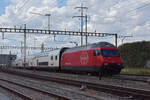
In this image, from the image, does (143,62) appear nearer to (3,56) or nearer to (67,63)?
(67,63)

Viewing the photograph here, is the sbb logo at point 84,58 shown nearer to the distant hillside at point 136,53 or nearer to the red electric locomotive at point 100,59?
the red electric locomotive at point 100,59

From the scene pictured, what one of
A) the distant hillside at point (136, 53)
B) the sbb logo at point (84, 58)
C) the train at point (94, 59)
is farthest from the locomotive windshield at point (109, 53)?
the distant hillside at point (136, 53)

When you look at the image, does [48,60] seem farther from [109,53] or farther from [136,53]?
[109,53]

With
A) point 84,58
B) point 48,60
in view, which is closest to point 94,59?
point 84,58

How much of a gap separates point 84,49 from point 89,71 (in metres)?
2.60

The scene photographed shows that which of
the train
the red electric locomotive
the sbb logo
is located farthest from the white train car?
the sbb logo

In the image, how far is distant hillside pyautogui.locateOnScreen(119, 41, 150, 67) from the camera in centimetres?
4059

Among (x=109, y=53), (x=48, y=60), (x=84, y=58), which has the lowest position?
(x=48, y=60)

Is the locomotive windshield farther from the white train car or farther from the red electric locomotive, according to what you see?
the white train car

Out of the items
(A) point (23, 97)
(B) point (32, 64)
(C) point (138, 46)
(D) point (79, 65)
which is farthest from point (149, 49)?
(A) point (23, 97)

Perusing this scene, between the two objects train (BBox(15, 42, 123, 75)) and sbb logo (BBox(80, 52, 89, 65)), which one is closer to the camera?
train (BBox(15, 42, 123, 75))

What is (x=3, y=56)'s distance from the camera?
95.9 m

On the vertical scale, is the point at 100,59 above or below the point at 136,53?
below

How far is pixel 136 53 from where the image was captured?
41.9m
